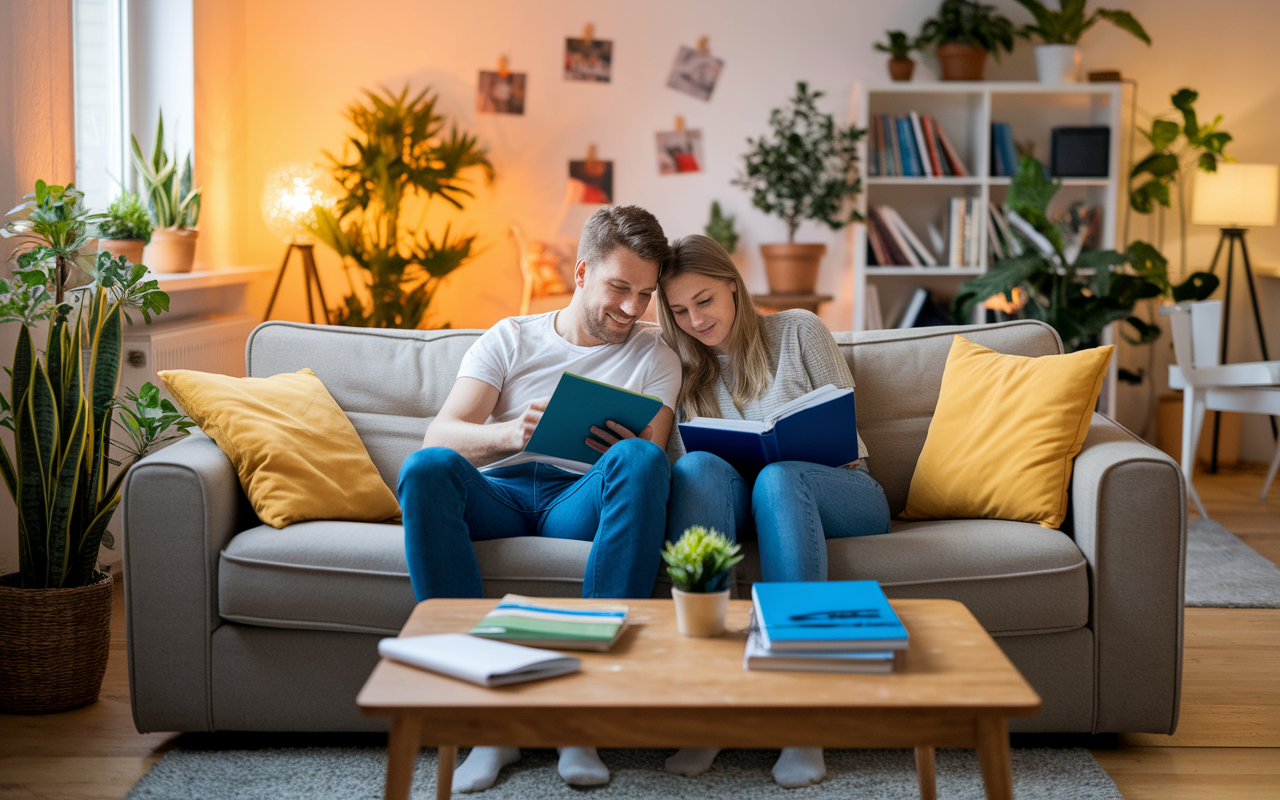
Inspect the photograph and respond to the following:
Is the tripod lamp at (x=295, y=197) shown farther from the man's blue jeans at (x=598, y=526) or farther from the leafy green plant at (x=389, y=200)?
the man's blue jeans at (x=598, y=526)

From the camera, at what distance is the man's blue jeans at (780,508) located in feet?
5.82

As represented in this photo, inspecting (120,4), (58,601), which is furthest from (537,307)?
(58,601)

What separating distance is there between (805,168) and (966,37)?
843 millimetres

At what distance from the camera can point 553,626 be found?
4.23 ft

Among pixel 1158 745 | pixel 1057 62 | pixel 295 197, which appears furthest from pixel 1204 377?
pixel 295 197

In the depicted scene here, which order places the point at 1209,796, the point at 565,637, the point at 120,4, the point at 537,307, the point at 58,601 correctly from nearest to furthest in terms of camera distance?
the point at 565,637 < the point at 1209,796 < the point at 58,601 < the point at 120,4 < the point at 537,307

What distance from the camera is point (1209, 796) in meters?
1.72

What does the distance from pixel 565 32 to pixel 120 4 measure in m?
1.68

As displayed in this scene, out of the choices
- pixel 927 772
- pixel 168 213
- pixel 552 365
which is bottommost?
pixel 927 772

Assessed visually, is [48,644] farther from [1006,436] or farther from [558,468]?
[1006,436]

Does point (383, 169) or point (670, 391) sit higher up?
point (383, 169)

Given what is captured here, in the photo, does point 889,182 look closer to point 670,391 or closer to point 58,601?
point 670,391

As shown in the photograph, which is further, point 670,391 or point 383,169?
point 383,169

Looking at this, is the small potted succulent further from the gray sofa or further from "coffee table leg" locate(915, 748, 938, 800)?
"coffee table leg" locate(915, 748, 938, 800)
